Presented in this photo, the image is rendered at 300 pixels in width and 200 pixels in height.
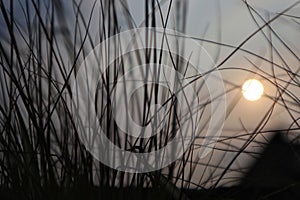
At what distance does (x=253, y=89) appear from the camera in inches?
21.3

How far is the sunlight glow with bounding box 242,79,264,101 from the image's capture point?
529 mm

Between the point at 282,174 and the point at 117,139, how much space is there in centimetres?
22

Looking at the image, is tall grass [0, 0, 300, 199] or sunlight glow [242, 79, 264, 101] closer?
tall grass [0, 0, 300, 199]

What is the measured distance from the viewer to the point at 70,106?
47 cm

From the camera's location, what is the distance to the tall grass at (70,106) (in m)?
0.43

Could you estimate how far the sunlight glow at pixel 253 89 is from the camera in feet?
1.73

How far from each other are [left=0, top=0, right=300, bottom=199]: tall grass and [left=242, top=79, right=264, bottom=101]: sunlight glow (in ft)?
0.04

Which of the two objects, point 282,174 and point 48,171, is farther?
point 282,174

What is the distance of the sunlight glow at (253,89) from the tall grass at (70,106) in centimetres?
1

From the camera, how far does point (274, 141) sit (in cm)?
54

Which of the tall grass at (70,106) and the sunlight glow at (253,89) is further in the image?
the sunlight glow at (253,89)

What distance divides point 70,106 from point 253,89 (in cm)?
24

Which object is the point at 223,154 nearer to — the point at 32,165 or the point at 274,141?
the point at 274,141

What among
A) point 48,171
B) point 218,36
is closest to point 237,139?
point 218,36
